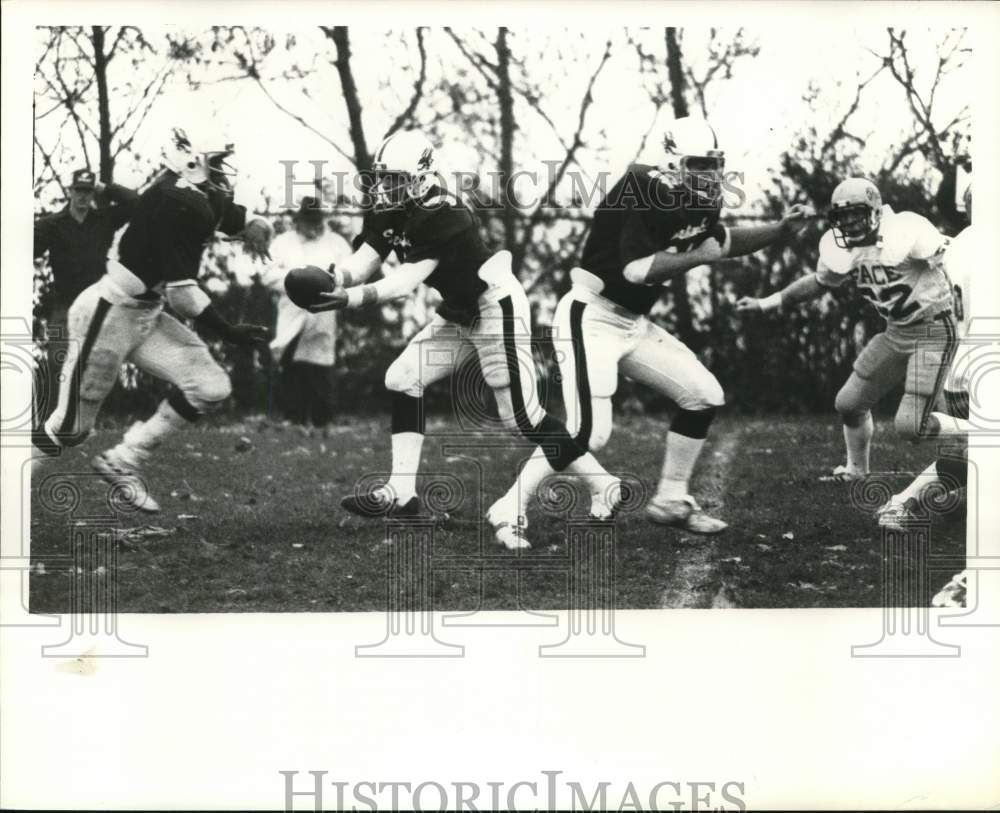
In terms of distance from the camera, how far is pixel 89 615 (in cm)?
512

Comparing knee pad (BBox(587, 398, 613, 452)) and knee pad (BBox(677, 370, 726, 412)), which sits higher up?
knee pad (BBox(677, 370, 726, 412))

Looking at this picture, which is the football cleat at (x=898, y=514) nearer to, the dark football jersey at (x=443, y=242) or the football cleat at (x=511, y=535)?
the football cleat at (x=511, y=535)

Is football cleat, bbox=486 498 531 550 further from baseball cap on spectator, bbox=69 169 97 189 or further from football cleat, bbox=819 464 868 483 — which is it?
baseball cap on spectator, bbox=69 169 97 189

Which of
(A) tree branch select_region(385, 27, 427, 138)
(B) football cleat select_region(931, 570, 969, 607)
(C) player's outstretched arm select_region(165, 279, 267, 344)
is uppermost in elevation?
(A) tree branch select_region(385, 27, 427, 138)

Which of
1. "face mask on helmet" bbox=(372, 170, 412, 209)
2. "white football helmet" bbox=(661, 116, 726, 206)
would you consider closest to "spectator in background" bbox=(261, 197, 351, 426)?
"face mask on helmet" bbox=(372, 170, 412, 209)

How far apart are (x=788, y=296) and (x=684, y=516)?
967 mm

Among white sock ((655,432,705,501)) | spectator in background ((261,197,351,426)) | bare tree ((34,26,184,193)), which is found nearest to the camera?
bare tree ((34,26,184,193))

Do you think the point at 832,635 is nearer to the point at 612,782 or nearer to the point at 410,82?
the point at 612,782

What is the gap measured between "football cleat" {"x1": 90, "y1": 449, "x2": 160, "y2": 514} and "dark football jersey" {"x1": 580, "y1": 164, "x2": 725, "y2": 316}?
6.28 feet

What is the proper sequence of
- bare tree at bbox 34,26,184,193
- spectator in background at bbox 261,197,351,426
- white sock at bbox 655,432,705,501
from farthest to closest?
white sock at bbox 655,432,705,501 → spectator in background at bbox 261,197,351,426 → bare tree at bbox 34,26,184,193

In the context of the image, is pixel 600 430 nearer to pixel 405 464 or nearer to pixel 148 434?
pixel 405 464

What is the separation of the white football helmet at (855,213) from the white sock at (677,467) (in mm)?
1003

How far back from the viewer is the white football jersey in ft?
17.5

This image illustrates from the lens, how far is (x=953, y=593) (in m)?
5.34
